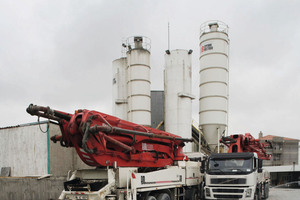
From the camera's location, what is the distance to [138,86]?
2172 cm

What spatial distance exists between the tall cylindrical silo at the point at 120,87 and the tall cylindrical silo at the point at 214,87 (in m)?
6.72

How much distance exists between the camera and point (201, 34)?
76.6ft

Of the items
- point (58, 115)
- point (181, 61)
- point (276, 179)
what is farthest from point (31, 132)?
point (276, 179)

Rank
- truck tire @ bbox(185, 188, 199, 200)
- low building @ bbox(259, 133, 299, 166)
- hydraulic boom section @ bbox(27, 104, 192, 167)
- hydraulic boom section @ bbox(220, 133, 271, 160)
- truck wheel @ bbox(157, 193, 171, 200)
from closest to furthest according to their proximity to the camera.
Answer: hydraulic boom section @ bbox(27, 104, 192, 167)
truck wheel @ bbox(157, 193, 171, 200)
truck tire @ bbox(185, 188, 199, 200)
hydraulic boom section @ bbox(220, 133, 271, 160)
low building @ bbox(259, 133, 299, 166)

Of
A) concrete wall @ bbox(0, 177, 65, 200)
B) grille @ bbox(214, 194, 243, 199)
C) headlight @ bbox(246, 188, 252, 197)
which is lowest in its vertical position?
concrete wall @ bbox(0, 177, 65, 200)

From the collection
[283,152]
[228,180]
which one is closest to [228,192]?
[228,180]

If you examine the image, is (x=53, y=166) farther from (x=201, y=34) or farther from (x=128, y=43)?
(x=201, y=34)

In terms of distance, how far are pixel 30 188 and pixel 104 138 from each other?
27.4 feet

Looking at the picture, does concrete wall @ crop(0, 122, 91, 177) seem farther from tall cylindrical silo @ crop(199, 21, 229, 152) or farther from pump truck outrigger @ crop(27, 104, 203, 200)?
tall cylindrical silo @ crop(199, 21, 229, 152)

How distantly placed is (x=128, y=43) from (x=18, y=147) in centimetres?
1330

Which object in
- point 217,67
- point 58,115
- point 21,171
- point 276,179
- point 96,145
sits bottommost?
point 276,179

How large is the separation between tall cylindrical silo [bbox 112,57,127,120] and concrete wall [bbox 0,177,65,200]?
36.2ft

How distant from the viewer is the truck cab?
10344mm

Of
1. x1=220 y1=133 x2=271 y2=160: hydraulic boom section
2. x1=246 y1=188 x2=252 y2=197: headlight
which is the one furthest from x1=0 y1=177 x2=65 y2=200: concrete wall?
x1=220 y1=133 x2=271 y2=160: hydraulic boom section
